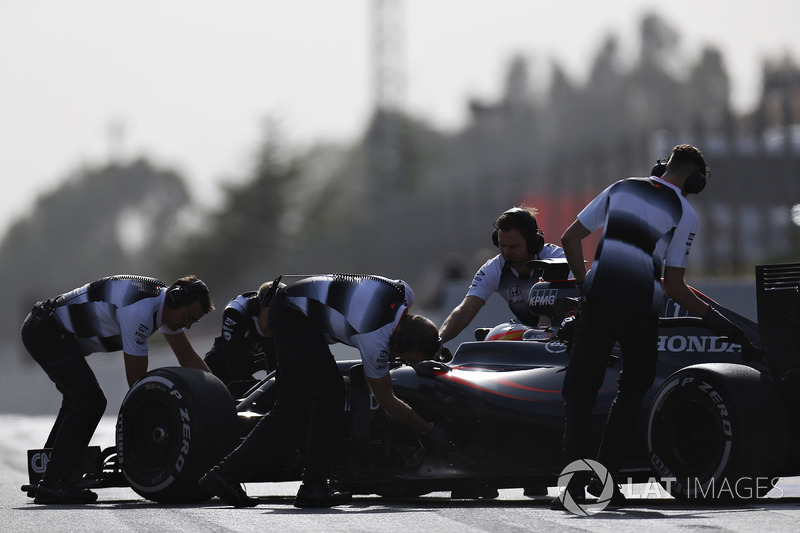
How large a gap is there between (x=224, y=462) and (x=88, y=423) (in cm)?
136

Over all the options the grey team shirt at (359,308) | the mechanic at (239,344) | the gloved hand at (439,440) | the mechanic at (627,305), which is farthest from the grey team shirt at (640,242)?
the mechanic at (239,344)

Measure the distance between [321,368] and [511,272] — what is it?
1.85 metres

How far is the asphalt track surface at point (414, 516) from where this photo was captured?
5.53m

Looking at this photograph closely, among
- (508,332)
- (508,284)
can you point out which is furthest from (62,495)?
(508,284)

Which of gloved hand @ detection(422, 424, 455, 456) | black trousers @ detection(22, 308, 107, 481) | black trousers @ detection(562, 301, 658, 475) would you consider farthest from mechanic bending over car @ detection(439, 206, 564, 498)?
black trousers @ detection(22, 308, 107, 481)

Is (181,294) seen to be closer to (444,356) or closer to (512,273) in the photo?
(444,356)

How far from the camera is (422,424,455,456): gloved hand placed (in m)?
6.83

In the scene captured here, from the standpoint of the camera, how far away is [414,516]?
618cm

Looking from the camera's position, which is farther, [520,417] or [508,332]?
[508,332]

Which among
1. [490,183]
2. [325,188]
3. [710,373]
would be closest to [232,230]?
[325,188]

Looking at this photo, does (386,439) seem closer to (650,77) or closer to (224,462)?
(224,462)

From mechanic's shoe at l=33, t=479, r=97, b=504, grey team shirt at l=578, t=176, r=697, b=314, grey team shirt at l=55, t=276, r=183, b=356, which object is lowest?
mechanic's shoe at l=33, t=479, r=97, b=504

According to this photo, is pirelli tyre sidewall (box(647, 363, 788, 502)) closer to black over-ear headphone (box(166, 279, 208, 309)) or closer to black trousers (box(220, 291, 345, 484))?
black trousers (box(220, 291, 345, 484))

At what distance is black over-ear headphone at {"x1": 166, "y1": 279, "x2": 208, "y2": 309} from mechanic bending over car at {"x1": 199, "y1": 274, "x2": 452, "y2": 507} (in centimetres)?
88
